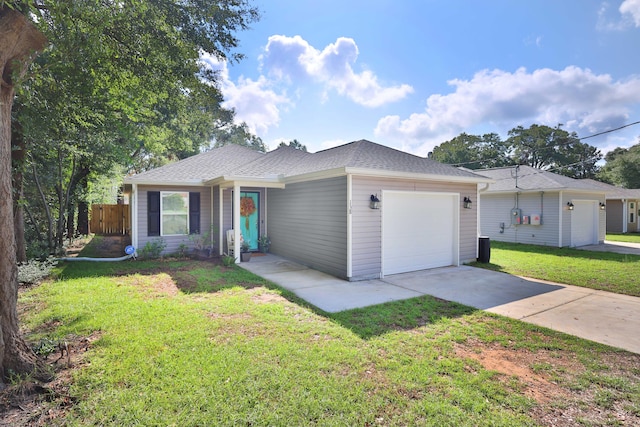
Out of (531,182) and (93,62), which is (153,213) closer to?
(93,62)

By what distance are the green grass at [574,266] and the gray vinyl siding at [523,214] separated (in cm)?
107

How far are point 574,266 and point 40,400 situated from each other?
1156 cm

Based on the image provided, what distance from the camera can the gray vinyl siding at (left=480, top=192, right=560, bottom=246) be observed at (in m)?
12.9

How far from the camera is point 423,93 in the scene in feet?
47.1

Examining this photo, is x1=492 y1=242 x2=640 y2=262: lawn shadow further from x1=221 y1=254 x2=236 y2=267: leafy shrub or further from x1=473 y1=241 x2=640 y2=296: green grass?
x1=221 y1=254 x2=236 y2=267: leafy shrub

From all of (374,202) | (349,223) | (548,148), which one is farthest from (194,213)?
(548,148)

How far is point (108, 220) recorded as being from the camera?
1761 cm

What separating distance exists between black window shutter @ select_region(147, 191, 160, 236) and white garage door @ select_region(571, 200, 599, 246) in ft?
53.9

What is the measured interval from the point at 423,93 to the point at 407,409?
14.5 metres

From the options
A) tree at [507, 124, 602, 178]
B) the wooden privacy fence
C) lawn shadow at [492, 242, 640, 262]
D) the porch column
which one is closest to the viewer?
the porch column

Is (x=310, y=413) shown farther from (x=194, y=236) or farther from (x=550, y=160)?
→ (x=550, y=160)

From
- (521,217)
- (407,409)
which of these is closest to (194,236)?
(407,409)

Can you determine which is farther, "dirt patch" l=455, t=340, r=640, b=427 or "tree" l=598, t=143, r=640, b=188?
"tree" l=598, t=143, r=640, b=188

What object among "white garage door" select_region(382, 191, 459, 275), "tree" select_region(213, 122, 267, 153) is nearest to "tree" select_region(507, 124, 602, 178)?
"tree" select_region(213, 122, 267, 153)
